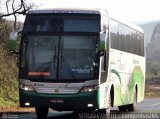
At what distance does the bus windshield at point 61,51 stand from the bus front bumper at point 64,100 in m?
0.53

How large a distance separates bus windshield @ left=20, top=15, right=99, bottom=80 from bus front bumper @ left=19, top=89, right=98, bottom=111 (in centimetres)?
53

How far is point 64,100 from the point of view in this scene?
16094 mm

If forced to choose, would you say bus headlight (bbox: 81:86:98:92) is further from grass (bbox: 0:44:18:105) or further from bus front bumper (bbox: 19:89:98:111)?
grass (bbox: 0:44:18:105)

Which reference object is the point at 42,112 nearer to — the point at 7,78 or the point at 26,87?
the point at 26,87

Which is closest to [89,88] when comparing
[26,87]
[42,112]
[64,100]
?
[64,100]

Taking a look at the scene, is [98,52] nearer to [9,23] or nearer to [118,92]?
[118,92]

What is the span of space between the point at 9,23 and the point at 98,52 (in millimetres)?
21734

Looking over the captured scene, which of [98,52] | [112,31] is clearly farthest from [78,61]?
[112,31]

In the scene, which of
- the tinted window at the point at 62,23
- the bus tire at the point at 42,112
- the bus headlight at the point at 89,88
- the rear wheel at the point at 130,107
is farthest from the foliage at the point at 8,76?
the bus headlight at the point at 89,88

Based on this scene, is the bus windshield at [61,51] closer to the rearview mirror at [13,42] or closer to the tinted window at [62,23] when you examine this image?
the tinted window at [62,23]

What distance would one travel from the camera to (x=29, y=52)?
1636 centimetres

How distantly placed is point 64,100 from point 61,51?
154 cm

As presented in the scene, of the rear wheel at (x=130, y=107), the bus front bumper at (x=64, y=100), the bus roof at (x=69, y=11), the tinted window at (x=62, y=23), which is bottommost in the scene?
the rear wheel at (x=130, y=107)

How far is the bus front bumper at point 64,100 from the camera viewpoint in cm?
1602
